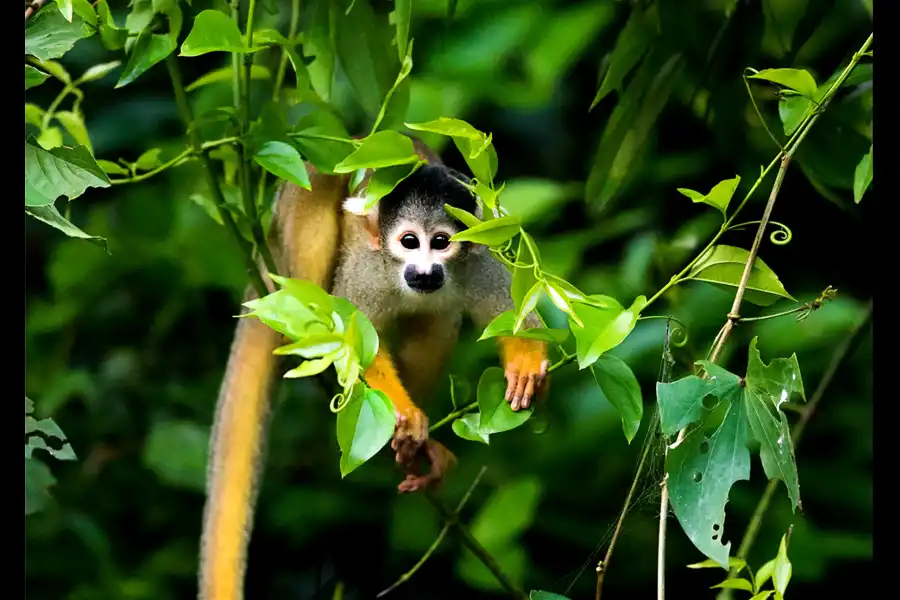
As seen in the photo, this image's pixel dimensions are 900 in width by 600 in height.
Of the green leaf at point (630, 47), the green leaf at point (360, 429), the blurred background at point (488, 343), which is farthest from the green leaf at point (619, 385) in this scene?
the blurred background at point (488, 343)

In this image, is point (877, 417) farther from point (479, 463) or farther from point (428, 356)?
point (479, 463)

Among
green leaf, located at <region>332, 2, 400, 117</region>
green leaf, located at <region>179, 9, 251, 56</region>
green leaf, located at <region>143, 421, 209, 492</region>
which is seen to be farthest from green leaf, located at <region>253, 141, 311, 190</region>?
green leaf, located at <region>143, 421, 209, 492</region>

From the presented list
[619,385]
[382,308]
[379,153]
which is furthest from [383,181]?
[382,308]

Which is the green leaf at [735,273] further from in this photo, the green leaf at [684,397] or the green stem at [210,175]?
the green stem at [210,175]

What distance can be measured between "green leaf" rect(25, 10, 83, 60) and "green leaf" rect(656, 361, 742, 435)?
1.02 m

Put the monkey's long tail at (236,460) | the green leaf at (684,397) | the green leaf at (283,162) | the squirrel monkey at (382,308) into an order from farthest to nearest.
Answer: the monkey's long tail at (236,460) < the squirrel monkey at (382,308) < the green leaf at (283,162) < the green leaf at (684,397)

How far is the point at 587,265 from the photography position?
3.27 m

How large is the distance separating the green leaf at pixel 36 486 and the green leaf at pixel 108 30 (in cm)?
79

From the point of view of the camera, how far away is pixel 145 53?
1.63 m

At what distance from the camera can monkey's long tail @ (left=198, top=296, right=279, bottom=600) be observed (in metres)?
2.10

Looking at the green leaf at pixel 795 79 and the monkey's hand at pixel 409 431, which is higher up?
the green leaf at pixel 795 79

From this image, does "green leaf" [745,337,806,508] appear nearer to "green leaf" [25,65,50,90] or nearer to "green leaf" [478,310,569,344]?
"green leaf" [478,310,569,344]

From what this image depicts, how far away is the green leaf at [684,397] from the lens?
130 centimetres

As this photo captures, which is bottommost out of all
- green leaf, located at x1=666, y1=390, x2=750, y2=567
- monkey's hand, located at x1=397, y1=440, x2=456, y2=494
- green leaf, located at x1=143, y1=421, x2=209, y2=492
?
green leaf, located at x1=143, y1=421, x2=209, y2=492
